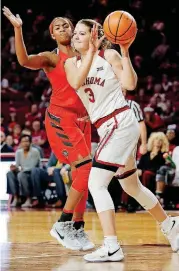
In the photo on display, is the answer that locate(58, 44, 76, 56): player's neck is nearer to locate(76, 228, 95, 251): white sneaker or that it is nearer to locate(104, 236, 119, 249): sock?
locate(76, 228, 95, 251): white sneaker

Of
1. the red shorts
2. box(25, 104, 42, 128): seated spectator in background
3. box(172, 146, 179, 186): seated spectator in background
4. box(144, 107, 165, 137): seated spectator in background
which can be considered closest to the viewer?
the red shorts

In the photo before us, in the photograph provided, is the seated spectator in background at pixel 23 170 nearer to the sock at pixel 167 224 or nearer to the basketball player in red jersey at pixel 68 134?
the basketball player in red jersey at pixel 68 134

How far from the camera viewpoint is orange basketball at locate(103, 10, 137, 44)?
575cm

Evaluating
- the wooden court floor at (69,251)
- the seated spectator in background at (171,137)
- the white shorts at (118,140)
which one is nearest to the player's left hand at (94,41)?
the white shorts at (118,140)

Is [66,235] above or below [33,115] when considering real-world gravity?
above

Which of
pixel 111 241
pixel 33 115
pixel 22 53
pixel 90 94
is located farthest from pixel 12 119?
pixel 111 241

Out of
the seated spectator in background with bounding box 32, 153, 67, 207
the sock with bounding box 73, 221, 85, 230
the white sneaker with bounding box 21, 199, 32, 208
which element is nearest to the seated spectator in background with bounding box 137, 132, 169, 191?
the seated spectator in background with bounding box 32, 153, 67, 207

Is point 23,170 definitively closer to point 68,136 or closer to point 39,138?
point 39,138

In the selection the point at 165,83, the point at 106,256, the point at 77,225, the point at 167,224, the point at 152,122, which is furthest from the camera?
the point at 165,83

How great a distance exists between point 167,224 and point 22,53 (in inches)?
77.1

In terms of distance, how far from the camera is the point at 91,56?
5.71 metres

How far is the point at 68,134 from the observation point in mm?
6801

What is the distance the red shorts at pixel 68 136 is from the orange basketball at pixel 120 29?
4.02ft

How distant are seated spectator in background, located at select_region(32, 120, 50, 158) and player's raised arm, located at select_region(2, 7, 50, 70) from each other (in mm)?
8829
